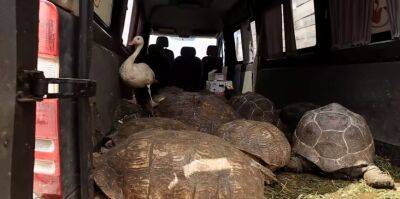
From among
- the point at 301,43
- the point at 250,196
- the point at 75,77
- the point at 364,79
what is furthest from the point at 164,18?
the point at 75,77

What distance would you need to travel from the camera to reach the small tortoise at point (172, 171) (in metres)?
2.75

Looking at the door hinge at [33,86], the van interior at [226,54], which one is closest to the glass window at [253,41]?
the van interior at [226,54]

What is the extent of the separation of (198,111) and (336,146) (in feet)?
6.59

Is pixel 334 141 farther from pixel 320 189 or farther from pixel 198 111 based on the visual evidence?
pixel 198 111

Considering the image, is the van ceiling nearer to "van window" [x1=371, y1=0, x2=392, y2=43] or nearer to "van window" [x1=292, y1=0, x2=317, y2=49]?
"van window" [x1=292, y1=0, x2=317, y2=49]

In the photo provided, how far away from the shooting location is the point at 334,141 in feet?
14.6

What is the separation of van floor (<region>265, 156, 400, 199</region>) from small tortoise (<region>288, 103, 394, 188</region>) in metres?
0.10

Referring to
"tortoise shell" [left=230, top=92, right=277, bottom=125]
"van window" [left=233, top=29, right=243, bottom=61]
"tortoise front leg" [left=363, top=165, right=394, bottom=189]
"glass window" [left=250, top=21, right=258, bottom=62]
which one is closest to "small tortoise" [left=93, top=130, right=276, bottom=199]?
"tortoise front leg" [left=363, top=165, right=394, bottom=189]

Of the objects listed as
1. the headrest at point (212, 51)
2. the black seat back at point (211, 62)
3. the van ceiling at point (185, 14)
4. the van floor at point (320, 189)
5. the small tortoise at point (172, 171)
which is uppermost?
the van ceiling at point (185, 14)

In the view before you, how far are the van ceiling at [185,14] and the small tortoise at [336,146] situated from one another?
816cm

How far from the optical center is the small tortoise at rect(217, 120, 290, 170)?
412 centimetres

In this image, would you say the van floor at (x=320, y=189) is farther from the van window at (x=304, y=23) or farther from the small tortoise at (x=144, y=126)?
the van window at (x=304, y=23)

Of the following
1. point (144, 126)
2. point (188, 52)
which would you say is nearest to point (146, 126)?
point (144, 126)

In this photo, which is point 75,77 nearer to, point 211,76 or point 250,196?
point 250,196
